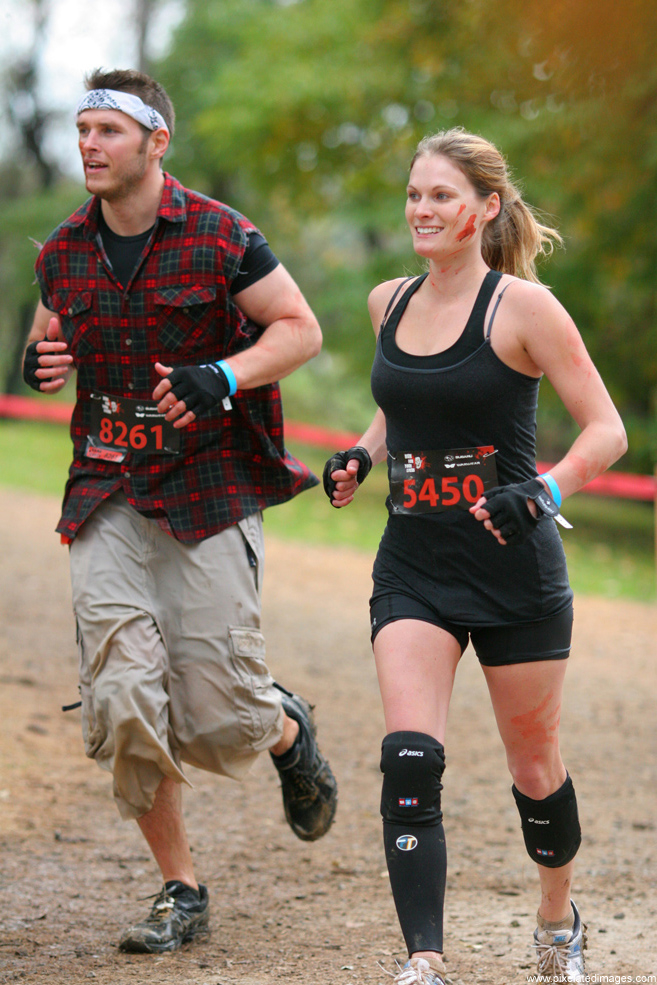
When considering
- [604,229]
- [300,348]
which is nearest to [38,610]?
[300,348]

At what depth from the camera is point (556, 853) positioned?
3311 mm

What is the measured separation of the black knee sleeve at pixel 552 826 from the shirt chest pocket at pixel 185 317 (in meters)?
1.75

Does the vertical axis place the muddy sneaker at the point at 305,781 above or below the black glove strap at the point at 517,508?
below

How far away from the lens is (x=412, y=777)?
2.92 meters

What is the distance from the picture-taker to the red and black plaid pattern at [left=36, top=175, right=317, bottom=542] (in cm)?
374

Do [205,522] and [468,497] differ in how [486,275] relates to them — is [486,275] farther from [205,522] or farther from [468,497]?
[205,522]

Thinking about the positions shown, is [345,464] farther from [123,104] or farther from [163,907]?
[163,907]

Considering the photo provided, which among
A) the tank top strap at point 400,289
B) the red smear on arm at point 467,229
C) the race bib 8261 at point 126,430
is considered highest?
the red smear on arm at point 467,229

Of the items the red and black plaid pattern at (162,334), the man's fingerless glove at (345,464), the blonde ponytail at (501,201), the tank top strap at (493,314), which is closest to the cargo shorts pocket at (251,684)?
the red and black plaid pattern at (162,334)

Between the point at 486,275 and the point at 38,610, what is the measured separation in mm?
6515

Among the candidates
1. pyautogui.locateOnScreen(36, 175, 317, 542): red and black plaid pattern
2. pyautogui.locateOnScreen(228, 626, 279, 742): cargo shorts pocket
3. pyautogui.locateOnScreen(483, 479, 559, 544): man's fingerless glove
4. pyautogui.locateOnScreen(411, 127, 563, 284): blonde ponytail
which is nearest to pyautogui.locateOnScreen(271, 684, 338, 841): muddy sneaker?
pyautogui.locateOnScreen(228, 626, 279, 742): cargo shorts pocket

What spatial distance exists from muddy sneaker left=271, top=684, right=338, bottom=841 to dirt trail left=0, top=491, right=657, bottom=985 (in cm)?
28

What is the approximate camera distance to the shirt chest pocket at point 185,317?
371 cm

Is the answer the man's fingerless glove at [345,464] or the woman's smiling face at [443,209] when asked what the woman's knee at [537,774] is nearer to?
the man's fingerless glove at [345,464]
